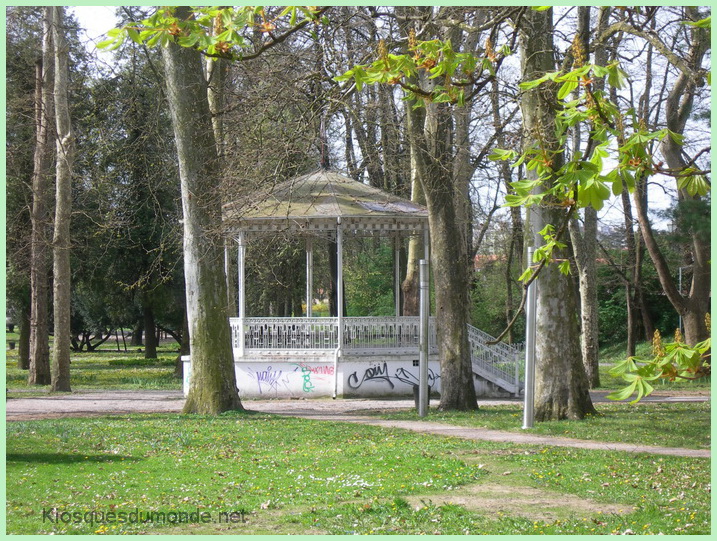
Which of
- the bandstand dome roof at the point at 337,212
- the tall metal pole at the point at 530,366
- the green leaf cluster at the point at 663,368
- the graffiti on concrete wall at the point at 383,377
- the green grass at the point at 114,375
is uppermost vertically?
the bandstand dome roof at the point at 337,212

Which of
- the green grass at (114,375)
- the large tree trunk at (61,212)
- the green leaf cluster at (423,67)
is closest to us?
the green leaf cluster at (423,67)

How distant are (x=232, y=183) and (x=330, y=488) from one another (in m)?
7.49

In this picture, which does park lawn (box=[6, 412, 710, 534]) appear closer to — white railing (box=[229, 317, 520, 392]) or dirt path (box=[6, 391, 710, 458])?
dirt path (box=[6, 391, 710, 458])

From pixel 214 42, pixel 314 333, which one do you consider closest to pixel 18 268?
pixel 314 333

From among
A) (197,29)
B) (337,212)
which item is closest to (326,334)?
(337,212)

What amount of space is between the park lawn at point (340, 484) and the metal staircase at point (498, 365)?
35.0 feet

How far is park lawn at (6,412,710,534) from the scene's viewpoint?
696 centimetres

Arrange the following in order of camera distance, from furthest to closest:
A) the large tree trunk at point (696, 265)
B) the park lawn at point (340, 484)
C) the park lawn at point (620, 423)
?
the large tree trunk at point (696, 265)
the park lawn at point (620, 423)
the park lawn at point (340, 484)

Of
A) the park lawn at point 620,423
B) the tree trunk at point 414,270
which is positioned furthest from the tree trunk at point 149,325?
the park lawn at point 620,423

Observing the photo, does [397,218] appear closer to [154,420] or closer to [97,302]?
[154,420]

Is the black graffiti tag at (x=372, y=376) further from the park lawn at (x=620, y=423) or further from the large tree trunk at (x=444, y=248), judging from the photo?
the large tree trunk at (x=444, y=248)

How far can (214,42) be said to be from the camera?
510 centimetres

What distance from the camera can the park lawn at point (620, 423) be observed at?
42.6ft

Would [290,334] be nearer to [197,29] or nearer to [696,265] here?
[696,265]
